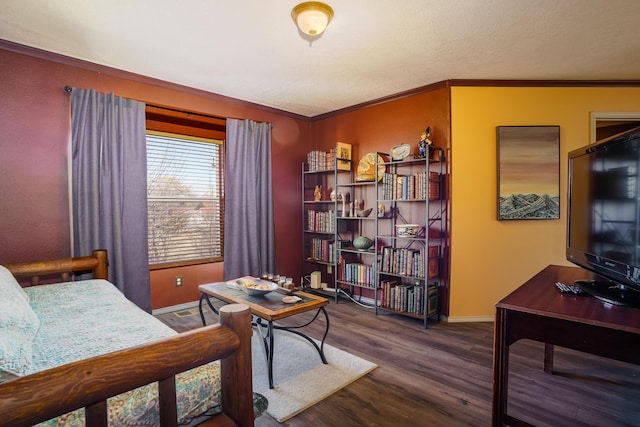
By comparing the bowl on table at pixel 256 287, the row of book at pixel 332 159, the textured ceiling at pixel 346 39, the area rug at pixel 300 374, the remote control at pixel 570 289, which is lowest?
the area rug at pixel 300 374

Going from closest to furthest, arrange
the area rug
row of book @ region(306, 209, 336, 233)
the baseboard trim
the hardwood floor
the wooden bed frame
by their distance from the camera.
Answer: the wooden bed frame, the hardwood floor, the area rug, the baseboard trim, row of book @ region(306, 209, 336, 233)

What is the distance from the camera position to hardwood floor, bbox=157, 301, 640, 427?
1807mm

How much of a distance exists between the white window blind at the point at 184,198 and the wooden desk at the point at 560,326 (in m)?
3.26

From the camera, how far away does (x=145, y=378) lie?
0.81 meters

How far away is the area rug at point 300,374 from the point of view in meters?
1.96

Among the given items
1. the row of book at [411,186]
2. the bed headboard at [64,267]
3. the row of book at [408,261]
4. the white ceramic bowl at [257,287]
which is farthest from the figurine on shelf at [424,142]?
the bed headboard at [64,267]

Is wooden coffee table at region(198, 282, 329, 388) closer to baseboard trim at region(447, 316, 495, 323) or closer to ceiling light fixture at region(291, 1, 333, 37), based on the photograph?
baseboard trim at region(447, 316, 495, 323)

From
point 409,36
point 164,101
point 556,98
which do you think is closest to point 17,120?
point 164,101

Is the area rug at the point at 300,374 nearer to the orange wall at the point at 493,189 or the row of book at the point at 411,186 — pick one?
the orange wall at the point at 493,189

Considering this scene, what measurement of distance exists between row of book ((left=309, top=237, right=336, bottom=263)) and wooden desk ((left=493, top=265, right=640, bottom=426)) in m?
2.69

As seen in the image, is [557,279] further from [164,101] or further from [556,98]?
[164,101]

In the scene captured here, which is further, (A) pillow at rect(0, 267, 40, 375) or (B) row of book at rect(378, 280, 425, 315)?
(B) row of book at rect(378, 280, 425, 315)

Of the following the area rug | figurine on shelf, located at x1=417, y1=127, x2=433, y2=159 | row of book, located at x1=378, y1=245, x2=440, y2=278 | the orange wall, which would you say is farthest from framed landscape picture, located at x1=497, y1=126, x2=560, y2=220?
the area rug

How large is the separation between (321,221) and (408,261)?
4.41ft
